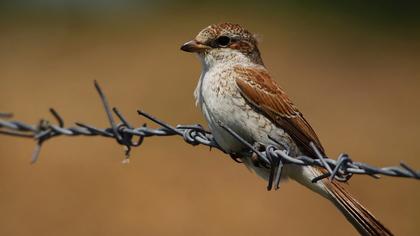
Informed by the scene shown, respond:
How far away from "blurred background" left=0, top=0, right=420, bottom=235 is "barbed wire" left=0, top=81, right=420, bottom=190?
5.21 metres

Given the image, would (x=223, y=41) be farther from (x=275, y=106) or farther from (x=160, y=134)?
(x=160, y=134)

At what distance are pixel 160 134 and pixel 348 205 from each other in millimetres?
1486

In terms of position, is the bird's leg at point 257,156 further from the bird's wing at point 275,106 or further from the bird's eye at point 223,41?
the bird's eye at point 223,41

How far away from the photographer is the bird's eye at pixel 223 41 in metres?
6.93

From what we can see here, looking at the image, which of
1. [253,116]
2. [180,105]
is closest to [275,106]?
[253,116]

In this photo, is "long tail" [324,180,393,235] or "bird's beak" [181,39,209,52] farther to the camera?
"bird's beak" [181,39,209,52]

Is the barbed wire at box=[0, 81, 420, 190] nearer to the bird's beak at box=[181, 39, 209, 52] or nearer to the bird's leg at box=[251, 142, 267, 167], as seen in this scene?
the bird's leg at box=[251, 142, 267, 167]

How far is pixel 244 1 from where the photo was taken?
2367 centimetres

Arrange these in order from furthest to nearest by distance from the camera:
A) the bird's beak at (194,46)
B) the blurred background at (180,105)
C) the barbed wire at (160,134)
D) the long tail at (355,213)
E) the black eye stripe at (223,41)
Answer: the blurred background at (180,105) < the black eye stripe at (223,41) < the bird's beak at (194,46) < the long tail at (355,213) < the barbed wire at (160,134)

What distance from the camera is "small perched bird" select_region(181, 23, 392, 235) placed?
6289mm

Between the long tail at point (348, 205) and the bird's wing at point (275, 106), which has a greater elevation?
the bird's wing at point (275, 106)

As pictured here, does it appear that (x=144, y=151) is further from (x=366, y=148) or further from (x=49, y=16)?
(x=49, y=16)

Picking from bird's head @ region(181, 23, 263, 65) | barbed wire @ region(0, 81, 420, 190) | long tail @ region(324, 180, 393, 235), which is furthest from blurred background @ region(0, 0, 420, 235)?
barbed wire @ region(0, 81, 420, 190)

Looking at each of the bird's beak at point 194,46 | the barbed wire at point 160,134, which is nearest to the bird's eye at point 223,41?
the bird's beak at point 194,46
